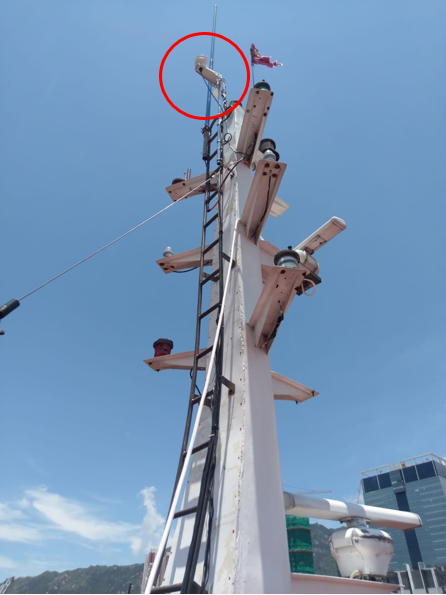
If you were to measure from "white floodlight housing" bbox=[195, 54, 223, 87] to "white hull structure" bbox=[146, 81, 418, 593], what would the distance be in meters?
5.05

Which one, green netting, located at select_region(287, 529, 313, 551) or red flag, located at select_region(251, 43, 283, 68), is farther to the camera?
green netting, located at select_region(287, 529, 313, 551)

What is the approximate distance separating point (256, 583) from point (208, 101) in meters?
10.6

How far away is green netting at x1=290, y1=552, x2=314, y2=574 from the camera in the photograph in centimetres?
1359

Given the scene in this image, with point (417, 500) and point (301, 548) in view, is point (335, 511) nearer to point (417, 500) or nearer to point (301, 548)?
point (301, 548)

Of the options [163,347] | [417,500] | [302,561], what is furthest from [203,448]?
[417,500]

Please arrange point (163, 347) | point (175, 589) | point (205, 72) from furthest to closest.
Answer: point (205, 72), point (163, 347), point (175, 589)

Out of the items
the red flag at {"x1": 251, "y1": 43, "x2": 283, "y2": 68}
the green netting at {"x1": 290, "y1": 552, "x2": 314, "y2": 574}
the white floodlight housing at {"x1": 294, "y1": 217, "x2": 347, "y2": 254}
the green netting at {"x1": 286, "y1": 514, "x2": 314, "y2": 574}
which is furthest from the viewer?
the green netting at {"x1": 286, "y1": 514, "x2": 314, "y2": 574}

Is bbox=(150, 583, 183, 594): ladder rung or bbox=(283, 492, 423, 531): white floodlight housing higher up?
bbox=(283, 492, 423, 531): white floodlight housing

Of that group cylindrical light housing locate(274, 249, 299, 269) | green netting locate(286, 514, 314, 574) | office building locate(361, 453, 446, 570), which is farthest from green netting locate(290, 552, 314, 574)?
office building locate(361, 453, 446, 570)

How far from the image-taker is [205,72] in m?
10.4

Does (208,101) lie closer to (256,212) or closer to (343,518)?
(256,212)

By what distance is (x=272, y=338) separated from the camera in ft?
15.0

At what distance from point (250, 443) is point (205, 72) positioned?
1015 cm

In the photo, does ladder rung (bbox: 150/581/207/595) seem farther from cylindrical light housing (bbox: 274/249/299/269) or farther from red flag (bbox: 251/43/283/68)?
red flag (bbox: 251/43/283/68)
